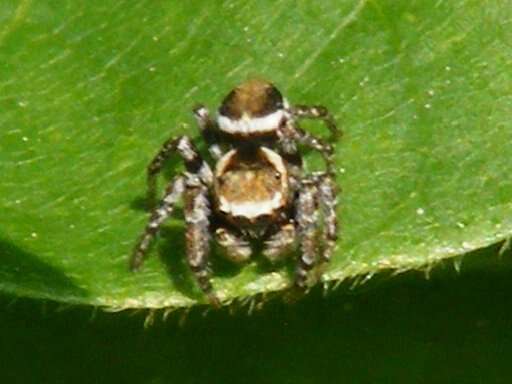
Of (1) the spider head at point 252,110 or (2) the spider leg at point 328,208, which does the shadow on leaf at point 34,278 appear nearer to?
(2) the spider leg at point 328,208

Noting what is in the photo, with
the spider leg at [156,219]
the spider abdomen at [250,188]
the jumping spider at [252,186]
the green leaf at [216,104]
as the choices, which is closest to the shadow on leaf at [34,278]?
the green leaf at [216,104]

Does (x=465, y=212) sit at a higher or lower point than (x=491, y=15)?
lower

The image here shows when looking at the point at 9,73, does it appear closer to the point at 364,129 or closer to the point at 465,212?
the point at 364,129

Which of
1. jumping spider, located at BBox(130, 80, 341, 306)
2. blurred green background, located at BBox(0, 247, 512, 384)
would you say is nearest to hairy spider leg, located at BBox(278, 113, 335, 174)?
jumping spider, located at BBox(130, 80, 341, 306)

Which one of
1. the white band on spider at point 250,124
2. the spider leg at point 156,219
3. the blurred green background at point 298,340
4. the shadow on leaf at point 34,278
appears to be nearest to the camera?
the shadow on leaf at point 34,278

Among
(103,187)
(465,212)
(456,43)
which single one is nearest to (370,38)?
(456,43)
